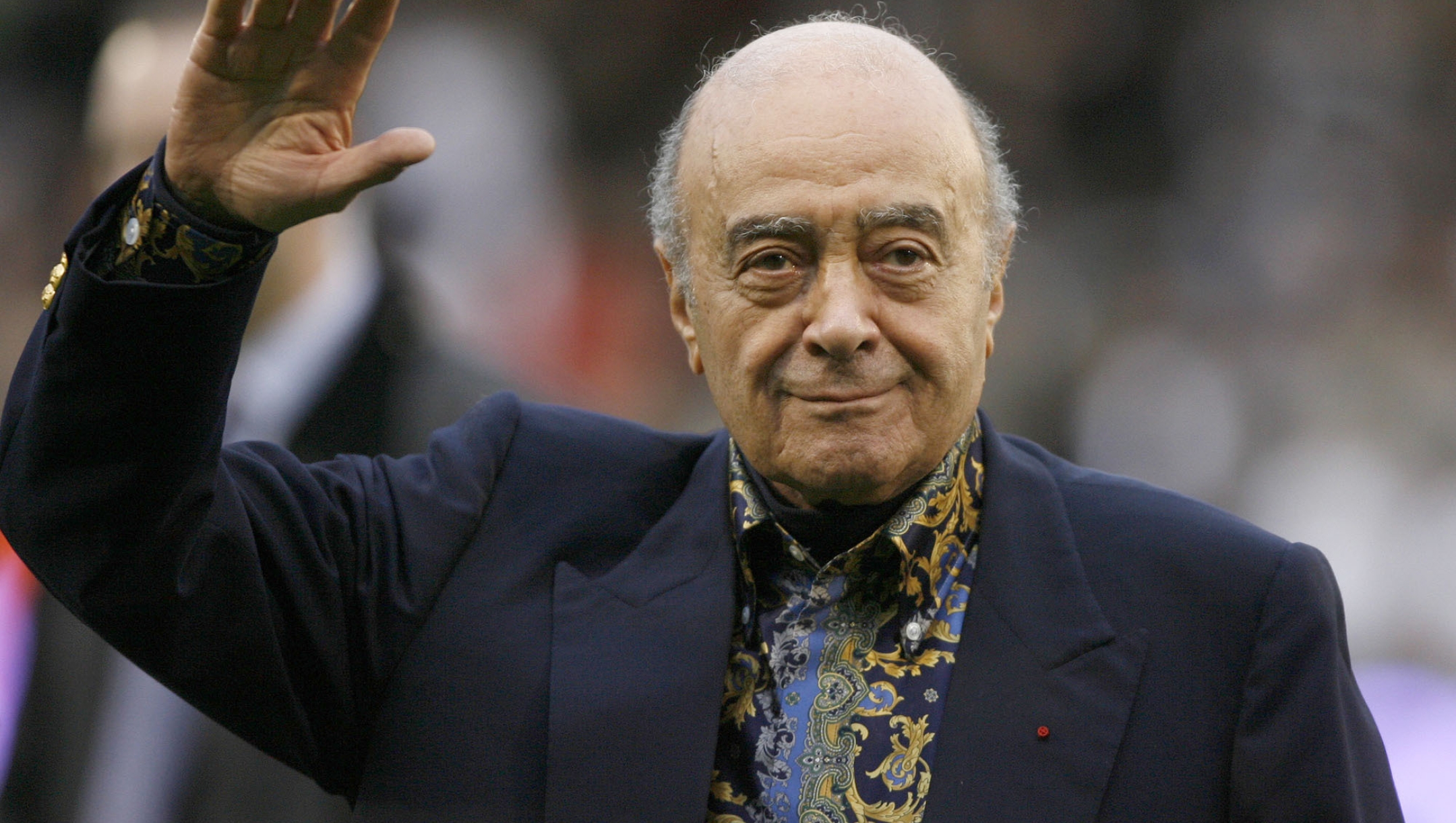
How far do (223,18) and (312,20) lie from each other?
0.37ft

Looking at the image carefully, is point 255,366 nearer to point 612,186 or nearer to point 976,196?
point 976,196

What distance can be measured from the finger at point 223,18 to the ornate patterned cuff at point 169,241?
0.57 feet

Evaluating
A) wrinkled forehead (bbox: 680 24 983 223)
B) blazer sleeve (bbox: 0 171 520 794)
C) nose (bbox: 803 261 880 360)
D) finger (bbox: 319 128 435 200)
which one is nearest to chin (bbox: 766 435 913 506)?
nose (bbox: 803 261 880 360)

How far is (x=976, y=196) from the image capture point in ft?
8.80

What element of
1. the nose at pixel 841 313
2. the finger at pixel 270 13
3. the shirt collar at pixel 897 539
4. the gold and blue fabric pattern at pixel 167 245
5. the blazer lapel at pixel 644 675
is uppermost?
the finger at pixel 270 13

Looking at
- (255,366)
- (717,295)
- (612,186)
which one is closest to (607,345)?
(612,186)

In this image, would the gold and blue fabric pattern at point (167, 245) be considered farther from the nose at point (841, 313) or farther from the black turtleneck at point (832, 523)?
the black turtleneck at point (832, 523)

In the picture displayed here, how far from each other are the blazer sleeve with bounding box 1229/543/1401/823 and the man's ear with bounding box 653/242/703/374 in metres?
1.08

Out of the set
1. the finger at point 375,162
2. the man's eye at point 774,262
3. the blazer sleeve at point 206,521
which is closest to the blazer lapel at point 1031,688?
the man's eye at point 774,262

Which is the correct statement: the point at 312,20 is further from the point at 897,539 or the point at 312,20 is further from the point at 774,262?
the point at 897,539

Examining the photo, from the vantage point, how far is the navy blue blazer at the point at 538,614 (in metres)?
2.12

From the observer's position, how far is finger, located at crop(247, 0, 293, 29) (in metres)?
2.03

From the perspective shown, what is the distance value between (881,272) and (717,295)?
0.31 m

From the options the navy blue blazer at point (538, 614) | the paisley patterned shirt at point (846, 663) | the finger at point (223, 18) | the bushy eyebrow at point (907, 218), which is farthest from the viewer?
the bushy eyebrow at point (907, 218)
